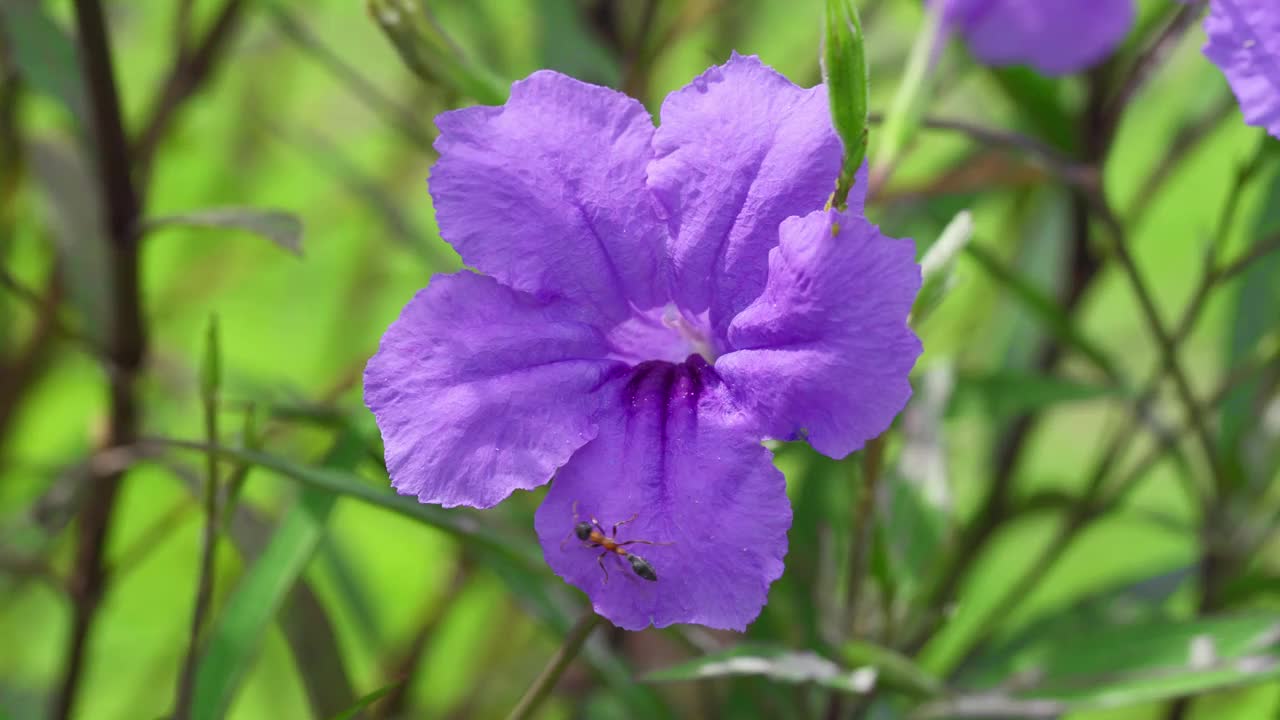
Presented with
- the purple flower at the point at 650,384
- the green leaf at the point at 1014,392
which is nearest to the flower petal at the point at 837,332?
the purple flower at the point at 650,384

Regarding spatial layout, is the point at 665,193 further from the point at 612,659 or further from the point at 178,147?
the point at 178,147

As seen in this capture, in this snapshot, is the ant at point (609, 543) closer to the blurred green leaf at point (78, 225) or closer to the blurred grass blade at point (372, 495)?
the blurred grass blade at point (372, 495)

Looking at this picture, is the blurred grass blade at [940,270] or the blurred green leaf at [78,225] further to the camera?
the blurred green leaf at [78,225]

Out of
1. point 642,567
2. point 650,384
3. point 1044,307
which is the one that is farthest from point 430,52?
point 1044,307

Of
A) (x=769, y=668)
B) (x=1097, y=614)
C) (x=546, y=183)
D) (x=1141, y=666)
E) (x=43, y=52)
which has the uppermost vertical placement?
(x=43, y=52)

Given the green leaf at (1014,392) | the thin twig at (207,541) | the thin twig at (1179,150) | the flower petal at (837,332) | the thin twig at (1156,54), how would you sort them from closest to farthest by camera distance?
the flower petal at (837,332), the thin twig at (207,541), the thin twig at (1156,54), the green leaf at (1014,392), the thin twig at (1179,150)

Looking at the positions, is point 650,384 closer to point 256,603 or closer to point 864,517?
point 864,517
